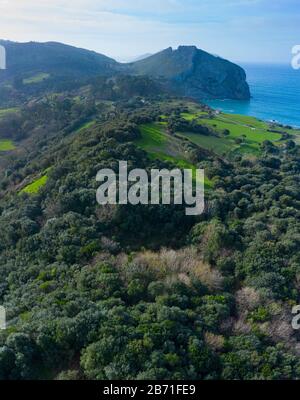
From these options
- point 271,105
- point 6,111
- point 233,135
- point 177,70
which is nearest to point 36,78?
point 6,111

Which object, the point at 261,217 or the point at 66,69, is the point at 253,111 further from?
the point at 261,217

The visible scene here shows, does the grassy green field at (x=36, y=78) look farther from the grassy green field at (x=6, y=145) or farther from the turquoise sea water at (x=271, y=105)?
the grassy green field at (x=6, y=145)

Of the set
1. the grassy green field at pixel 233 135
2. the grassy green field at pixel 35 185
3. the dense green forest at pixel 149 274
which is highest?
the grassy green field at pixel 233 135

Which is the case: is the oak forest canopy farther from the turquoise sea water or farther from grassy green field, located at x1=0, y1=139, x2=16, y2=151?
the turquoise sea water

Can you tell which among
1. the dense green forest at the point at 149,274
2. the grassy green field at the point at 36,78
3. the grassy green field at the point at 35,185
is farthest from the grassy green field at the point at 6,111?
the grassy green field at the point at 35,185

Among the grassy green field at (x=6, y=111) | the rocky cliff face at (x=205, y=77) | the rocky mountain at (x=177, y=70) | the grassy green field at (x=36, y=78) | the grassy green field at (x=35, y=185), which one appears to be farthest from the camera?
the rocky cliff face at (x=205, y=77)

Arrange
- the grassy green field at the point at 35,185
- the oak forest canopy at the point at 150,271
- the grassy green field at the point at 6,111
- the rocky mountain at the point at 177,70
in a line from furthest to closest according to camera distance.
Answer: the rocky mountain at the point at 177,70, the grassy green field at the point at 6,111, the grassy green field at the point at 35,185, the oak forest canopy at the point at 150,271

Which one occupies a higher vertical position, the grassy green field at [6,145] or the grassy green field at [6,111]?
the grassy green field at [6,111]

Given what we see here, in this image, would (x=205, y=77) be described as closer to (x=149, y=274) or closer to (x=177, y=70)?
(x=177, y=70)
